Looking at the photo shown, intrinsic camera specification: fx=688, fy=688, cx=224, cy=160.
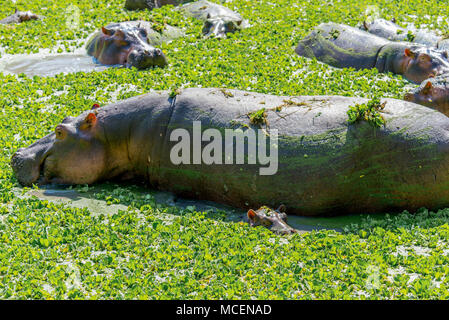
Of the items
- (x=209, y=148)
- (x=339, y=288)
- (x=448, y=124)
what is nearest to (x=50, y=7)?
(x=209, y=148)

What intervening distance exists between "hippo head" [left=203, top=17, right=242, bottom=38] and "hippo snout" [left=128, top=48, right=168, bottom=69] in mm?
2333

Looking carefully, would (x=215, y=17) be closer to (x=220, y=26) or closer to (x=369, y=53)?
(x=220, y=26)

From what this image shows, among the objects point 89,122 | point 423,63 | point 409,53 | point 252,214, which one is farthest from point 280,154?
point 409,53

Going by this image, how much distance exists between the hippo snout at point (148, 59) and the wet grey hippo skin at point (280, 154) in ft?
15.0

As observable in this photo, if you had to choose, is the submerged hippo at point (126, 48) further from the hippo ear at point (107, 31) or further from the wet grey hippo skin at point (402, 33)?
the wet grey hippo skin at point (402, 33)

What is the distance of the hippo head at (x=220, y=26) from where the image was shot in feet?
49.4

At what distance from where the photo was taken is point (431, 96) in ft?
29.1

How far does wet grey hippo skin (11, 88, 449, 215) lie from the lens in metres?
7.33

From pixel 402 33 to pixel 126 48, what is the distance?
5.82 meters

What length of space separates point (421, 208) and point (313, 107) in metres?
1.63

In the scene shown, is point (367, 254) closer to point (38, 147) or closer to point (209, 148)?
Answer: point (209, 148)

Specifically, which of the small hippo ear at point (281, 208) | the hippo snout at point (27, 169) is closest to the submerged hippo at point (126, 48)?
the hippo snout at point (27, 169)

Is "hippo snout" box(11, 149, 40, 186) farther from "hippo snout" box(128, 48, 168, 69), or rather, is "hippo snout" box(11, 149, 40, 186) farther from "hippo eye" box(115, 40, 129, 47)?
"hippo eye" box(115, 40, 129, 47)

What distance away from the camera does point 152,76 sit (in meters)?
12.3
